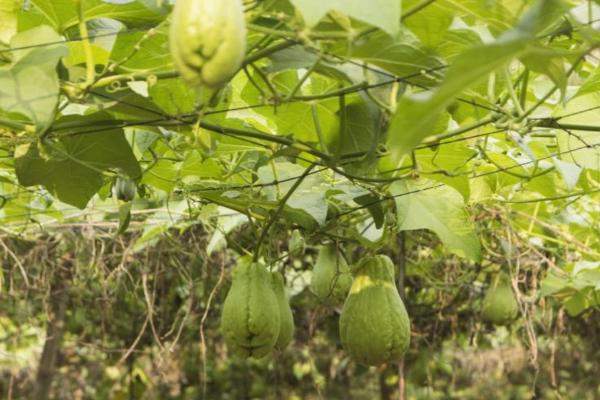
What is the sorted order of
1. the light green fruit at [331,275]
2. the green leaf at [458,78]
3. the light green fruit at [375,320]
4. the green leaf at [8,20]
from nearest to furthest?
the green leaf at [458,78] < the green leaf at [8,20] < the light green fruit at [375,320] < the light green fruit at [331,275]

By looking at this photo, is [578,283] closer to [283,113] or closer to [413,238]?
[413,238]

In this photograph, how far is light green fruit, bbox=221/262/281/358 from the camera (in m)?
1.06

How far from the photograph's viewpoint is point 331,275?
4.40 feet

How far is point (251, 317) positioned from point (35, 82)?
0.45m

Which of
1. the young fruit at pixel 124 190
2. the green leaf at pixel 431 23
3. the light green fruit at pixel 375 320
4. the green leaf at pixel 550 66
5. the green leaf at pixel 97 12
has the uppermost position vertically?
the green leaf at pixel 97 12

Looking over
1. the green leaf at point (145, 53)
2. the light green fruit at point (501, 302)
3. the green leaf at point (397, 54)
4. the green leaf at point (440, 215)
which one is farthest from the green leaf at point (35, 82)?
the light green fruit at point (501, 302)

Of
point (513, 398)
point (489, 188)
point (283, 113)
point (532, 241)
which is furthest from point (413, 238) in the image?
point (513, 398)

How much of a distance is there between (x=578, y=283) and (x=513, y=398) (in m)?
3.15

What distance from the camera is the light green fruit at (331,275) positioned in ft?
A: 4.40

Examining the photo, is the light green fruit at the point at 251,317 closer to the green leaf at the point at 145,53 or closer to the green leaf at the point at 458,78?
the green leaf at the point at 145,53

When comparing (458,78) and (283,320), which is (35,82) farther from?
(283,320)

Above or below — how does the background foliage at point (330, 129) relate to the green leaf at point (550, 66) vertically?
above

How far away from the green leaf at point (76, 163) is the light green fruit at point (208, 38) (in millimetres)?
450

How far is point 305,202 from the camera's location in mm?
1111
